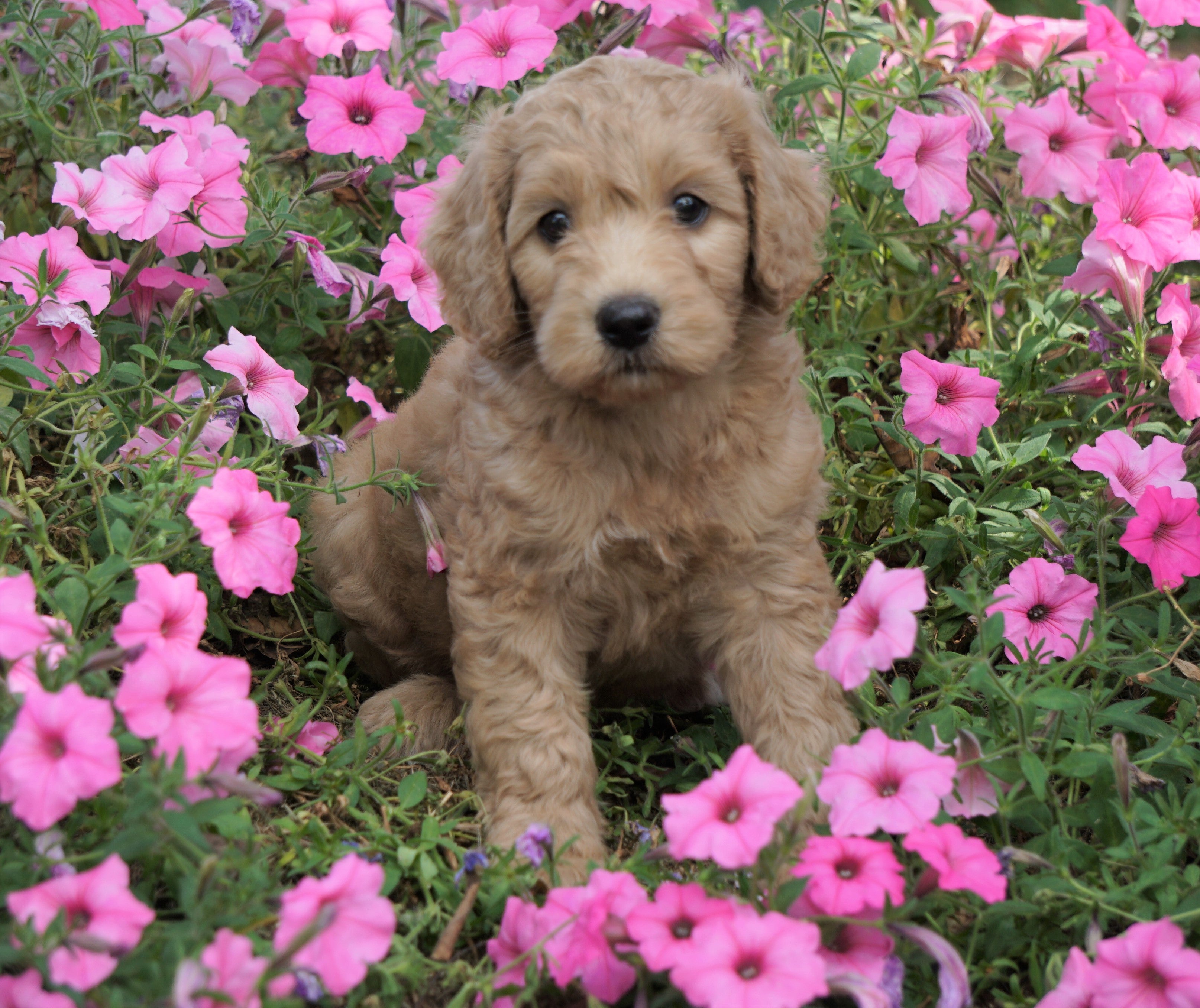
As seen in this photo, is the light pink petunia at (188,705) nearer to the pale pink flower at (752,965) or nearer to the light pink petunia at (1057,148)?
the pale pink flower at (752,965)

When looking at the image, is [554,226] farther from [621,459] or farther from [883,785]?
[883,785]

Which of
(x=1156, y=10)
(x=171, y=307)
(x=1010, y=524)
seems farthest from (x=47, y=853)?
(x=1156, y=10)

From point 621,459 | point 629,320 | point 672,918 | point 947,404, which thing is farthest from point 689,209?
point 672,918

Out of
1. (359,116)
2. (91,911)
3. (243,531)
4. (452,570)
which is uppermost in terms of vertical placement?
(359,116)

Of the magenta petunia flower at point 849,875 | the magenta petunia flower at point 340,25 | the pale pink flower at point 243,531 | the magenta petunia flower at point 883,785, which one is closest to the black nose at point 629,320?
the pale pink flower at point 243,531

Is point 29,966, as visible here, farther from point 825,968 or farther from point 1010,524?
point 1010,524
